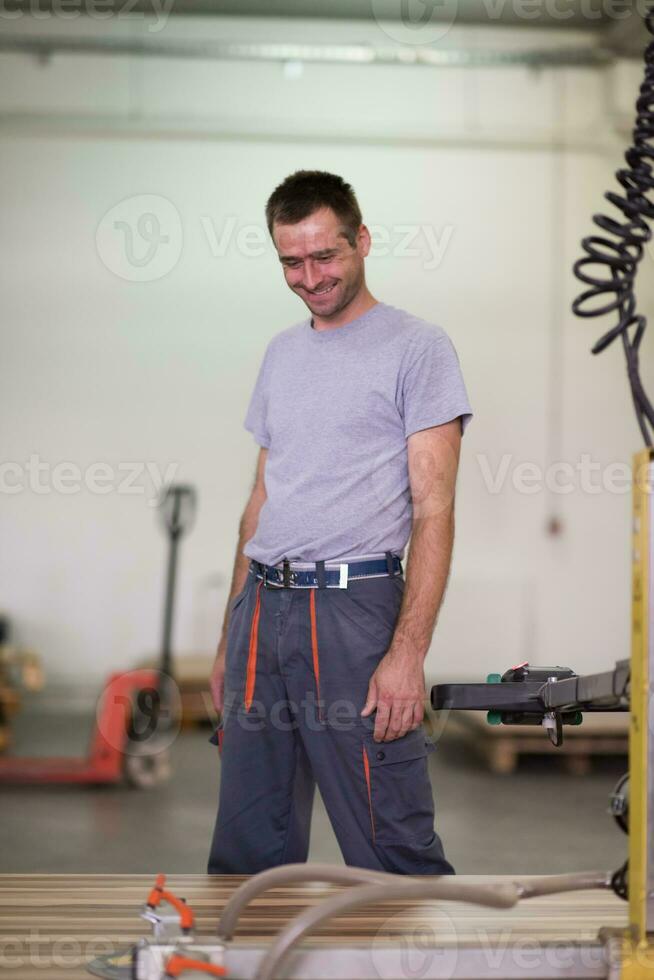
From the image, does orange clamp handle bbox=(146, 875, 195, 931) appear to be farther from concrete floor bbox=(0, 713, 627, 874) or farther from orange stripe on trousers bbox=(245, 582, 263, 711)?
concrete floor bbox=(0, 713, 627, 874)

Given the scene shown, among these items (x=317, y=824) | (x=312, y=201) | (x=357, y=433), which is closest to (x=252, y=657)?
A: (x=357, y=433)

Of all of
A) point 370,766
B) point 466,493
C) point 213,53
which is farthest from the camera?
A: point 466,493

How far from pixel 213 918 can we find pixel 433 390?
101 cm

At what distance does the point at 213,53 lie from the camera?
716 centimetres

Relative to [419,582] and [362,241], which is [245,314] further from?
[419,582]

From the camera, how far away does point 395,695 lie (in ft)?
5.93

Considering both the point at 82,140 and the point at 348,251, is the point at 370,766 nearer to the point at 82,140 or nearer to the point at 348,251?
the point at 348,251

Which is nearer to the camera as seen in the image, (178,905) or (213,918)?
(178,905)

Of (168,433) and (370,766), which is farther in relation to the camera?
(168,433)

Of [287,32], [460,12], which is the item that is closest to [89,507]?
[287,32]

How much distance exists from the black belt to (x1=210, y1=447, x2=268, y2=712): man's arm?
0.67ft

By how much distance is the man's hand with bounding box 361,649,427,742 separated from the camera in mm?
1808

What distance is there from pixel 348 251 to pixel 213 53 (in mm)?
5845

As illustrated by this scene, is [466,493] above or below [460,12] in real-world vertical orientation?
below
